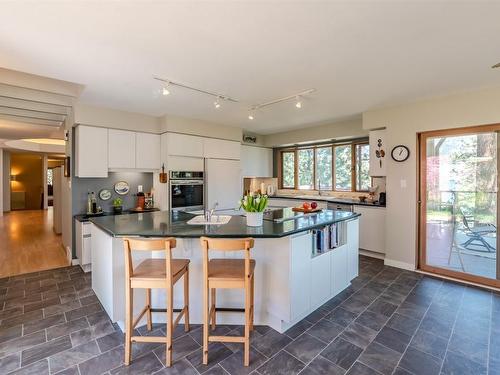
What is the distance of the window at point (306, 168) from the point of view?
6.18 m

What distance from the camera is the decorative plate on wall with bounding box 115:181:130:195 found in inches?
177

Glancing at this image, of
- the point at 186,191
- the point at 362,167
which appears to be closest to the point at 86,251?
the point at 186,191

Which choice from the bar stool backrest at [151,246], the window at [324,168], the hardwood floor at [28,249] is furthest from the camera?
the window at [324,168]

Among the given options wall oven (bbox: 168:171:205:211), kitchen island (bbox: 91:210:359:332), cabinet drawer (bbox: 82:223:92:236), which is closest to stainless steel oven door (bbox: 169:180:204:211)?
wall oven (bbox: 168:171:205:211)

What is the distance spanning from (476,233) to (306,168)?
3.48 meters

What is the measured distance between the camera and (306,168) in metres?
6.29

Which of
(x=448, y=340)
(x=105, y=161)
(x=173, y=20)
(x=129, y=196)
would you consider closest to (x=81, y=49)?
(x=173, y=20)

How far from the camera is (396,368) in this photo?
6.05ft

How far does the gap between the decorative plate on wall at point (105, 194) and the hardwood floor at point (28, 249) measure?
3.82 ft

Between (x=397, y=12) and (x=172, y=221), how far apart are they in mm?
2556

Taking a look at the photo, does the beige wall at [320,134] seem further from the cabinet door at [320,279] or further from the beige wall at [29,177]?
the beige wall at [29,177]

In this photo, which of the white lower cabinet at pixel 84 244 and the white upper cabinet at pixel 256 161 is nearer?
the white lower cabinet at pixel 84 244

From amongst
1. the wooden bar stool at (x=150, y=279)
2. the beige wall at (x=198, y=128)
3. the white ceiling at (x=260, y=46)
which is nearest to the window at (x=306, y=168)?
the beige wall at (x=198, y=128)

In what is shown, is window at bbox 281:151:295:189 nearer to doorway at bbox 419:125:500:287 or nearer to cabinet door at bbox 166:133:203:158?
cabinet door at bbox 166:133:203:158
